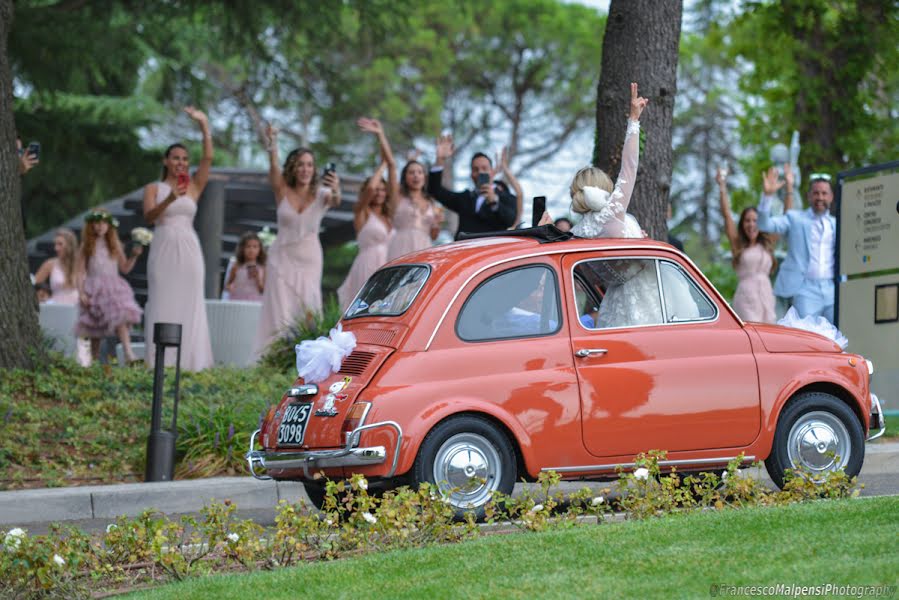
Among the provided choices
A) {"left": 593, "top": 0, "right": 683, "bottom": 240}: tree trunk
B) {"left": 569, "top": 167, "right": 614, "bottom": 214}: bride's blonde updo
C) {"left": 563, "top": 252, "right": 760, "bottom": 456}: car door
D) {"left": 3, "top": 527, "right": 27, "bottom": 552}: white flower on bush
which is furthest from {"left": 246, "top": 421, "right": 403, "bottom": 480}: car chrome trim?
{"left": 593, "top": 0, "right": 683, "bottom": 240}: tree trunk

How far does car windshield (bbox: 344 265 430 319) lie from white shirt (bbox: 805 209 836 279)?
6895 millimetres

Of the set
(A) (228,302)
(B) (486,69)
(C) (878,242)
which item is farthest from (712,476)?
(B) (486,69)

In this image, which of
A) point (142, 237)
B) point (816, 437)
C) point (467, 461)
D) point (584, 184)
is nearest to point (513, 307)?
point (467, 461)

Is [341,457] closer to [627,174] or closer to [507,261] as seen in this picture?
[507,261]

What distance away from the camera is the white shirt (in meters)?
14.7

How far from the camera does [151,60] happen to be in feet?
92.1

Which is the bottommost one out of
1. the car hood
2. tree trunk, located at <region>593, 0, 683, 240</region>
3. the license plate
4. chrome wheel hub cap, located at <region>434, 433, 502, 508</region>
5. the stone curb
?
the stone curb

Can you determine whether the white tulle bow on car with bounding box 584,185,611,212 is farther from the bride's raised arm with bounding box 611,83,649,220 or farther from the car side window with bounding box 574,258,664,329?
the car side window with bounding box 574,258,664,329

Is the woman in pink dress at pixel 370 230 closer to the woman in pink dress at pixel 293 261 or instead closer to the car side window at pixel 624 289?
the woman in pink dress at pixel 293 261

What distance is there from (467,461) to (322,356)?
105 centimetres

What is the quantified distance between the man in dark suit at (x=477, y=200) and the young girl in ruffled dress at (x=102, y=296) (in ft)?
15.3

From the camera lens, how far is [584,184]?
30.8 ft

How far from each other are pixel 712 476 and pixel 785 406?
170 cm

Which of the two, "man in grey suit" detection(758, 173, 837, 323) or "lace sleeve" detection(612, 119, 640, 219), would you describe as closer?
"lace sleeve" detection(612, 119, 640, 219)
